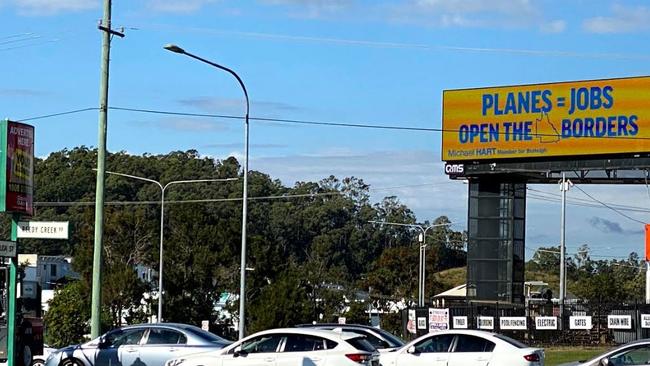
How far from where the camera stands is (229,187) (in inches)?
4705

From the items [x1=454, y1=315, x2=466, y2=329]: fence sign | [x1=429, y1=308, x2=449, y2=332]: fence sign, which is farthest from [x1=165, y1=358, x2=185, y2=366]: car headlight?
[x1=454, y1=315, x2=466, y2=329]: fence sign

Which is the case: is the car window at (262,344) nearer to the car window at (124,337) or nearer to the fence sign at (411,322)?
the car window at (124,337)

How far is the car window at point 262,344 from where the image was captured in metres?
22.3

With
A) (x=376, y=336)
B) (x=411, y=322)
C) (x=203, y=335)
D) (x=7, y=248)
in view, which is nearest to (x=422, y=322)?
(x=411, y=322)

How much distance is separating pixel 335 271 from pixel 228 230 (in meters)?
22.3

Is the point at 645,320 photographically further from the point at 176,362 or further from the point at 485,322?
the point at 176,362

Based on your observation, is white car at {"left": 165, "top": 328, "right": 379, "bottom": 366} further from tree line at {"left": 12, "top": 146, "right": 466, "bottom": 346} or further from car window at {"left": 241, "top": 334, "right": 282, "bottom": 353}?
tree line at {"left": 12, "top": 146, "right": 466, "bottom": 346}

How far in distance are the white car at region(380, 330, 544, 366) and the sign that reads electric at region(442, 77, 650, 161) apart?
3033 cm

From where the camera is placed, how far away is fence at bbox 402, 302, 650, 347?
47812 mm

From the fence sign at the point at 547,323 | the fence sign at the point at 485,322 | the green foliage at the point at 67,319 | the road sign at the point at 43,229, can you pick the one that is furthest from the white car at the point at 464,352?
the green foliage at the point at 67,319

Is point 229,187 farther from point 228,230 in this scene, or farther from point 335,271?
point 228,230

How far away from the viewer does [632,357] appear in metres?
21.8

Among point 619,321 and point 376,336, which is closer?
point 376,336

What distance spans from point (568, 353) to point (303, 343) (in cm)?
2339
